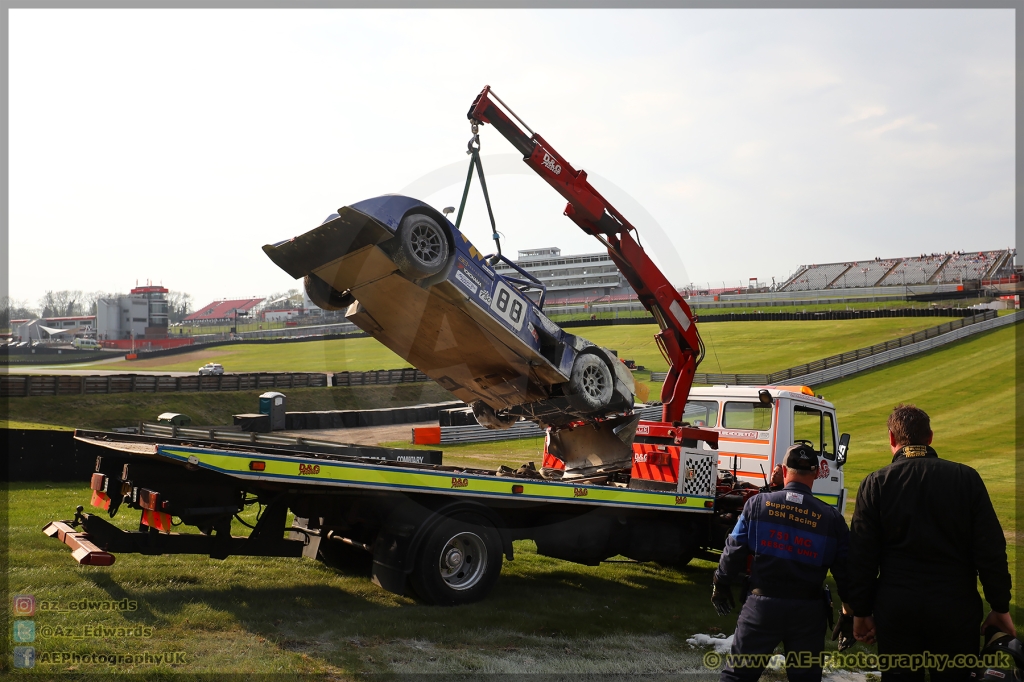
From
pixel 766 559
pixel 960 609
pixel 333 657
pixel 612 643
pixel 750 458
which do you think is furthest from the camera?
pixel 750 458

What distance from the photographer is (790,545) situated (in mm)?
4758

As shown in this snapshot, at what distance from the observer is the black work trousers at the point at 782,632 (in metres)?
4.64

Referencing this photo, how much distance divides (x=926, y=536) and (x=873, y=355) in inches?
1804

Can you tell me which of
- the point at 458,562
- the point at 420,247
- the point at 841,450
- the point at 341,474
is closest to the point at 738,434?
the point at 841,450

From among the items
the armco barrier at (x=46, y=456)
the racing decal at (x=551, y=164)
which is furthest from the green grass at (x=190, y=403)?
the racing decal at (x=551, y=164)

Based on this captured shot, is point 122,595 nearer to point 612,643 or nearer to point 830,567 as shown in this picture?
point 612,643

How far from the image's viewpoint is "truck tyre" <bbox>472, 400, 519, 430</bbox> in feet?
37.0

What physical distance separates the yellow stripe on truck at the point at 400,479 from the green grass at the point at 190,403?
24.5 meters

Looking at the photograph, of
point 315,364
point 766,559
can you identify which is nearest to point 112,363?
point 315,364

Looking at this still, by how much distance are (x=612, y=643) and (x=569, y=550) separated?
1818mm

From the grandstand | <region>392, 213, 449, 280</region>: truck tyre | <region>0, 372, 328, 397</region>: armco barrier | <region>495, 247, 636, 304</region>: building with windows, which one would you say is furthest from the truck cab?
the grandstand

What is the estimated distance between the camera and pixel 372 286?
8.70m

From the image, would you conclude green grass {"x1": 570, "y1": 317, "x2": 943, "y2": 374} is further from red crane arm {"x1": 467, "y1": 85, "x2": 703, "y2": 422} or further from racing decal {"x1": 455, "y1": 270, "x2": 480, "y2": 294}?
racing decal {"x1": 455, "y1": 270, "x2": 480, "y2": 294}

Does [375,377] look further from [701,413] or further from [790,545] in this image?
[790,545]
